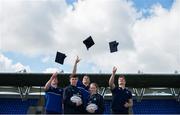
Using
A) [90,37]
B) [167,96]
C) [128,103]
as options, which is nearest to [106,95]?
[167,96]

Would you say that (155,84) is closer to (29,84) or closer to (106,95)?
(106,95)

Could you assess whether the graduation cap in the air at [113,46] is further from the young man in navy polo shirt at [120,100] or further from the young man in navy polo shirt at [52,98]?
the young man in navy polo shirt at [52,98]

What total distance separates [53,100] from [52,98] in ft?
0.18

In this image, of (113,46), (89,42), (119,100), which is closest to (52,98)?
(119,100)

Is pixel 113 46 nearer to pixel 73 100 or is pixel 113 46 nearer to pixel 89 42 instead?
pixel 89 42

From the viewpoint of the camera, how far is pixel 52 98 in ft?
29.6

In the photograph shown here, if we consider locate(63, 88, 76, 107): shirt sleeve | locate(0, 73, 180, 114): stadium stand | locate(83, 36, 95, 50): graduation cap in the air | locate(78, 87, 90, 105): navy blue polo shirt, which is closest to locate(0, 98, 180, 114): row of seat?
locate(0, 73, 180, 114): stadium stand

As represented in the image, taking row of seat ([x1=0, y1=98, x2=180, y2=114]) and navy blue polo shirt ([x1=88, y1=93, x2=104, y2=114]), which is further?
row of seat ([x1=0, y1=98, x2=180, y2=114])

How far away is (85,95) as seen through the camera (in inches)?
356

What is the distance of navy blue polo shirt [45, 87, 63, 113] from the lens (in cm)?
896

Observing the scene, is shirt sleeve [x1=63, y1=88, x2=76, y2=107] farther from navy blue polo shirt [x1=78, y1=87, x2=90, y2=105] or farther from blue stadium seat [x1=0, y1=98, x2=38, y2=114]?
blue stadium seat [x1=0, y1=98, x2=38, y2=114]

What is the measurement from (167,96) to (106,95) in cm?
357

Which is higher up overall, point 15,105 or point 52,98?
point 52,98

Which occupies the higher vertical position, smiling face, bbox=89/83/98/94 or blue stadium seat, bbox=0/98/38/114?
smiling face, bbox=89/83/98/94
